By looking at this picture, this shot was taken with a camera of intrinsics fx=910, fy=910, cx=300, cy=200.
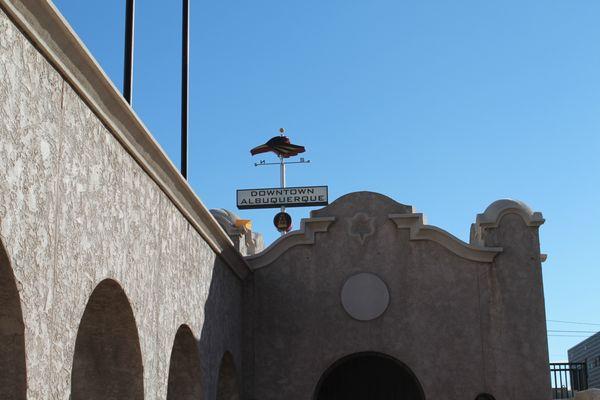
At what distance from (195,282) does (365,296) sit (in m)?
4.55

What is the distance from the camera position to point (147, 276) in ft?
33.9

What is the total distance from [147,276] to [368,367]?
714cm

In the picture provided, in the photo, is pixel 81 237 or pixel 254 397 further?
pixel 254 397

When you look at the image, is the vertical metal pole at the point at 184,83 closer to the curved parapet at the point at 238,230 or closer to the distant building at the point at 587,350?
the curved parapet at the point at 238,230

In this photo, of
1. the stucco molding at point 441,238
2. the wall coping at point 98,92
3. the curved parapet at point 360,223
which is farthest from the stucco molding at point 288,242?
the wall coping at point 98,92

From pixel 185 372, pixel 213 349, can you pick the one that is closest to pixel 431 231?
pixel 213 349

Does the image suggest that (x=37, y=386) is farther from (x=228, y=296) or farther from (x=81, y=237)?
(x=228, y=296)

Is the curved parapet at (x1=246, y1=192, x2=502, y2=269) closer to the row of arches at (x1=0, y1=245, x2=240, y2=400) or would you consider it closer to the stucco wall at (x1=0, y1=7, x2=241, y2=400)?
the stucco wall at (x1=0, y1=7, x2=241, y2=400)

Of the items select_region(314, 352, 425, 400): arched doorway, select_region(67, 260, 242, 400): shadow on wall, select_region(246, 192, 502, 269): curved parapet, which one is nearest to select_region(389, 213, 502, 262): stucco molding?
select_region(246, 192, 502, 269): curved parapet

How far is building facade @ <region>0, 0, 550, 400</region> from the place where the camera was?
7160mm

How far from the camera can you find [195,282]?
41.9 feet

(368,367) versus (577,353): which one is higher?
(577,353)

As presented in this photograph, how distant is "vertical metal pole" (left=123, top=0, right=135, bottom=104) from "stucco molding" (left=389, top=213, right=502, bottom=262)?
7.25 meters

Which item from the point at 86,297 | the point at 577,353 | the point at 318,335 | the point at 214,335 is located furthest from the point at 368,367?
the point at 577,353
